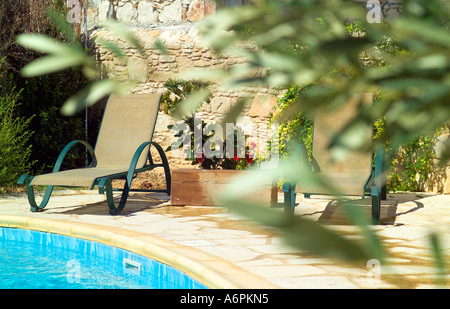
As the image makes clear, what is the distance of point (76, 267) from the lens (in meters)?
3.80

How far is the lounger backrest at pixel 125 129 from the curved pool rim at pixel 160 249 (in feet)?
3.91

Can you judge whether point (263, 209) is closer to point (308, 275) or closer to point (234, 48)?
point (234, 48)

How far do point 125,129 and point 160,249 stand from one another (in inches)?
97.3

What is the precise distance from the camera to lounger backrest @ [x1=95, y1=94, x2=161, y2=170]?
5566 millimetres

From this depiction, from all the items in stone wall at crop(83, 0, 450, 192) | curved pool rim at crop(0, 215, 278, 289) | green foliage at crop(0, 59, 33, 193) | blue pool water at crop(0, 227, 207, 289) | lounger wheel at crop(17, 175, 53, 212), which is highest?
stone wall at crop(83, 0, 450, 192)

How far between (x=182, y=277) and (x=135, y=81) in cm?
262

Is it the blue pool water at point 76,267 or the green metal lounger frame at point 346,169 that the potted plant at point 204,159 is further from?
the blue pool water at point 76,267

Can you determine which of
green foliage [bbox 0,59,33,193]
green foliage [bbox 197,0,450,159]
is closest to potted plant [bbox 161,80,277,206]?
green foliage [bbox 0,59,33,193]

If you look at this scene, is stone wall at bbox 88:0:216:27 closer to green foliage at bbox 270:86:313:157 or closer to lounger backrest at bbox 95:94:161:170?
green foliage at bbox 270:86:313:157

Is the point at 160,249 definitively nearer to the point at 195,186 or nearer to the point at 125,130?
the point at 195,186

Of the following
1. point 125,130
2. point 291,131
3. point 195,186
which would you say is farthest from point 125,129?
point 291,131

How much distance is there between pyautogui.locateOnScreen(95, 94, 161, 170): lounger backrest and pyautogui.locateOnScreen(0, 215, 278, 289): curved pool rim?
3.91 feet

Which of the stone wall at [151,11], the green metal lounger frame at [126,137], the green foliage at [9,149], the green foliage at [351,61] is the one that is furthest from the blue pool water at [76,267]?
the stone wall at [151,11]
